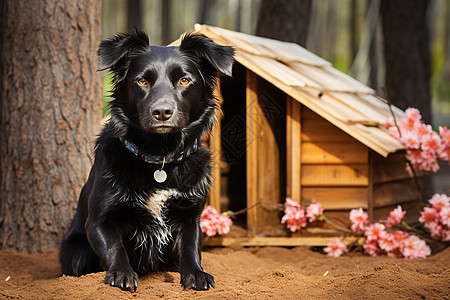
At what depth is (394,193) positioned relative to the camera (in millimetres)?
4562

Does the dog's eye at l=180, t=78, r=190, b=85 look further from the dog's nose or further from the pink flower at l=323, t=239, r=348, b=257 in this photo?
the pink flower at l=323, t=239, r=348, b=257

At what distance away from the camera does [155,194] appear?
2820mm

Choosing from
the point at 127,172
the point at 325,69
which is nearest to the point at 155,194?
the point at 127,172

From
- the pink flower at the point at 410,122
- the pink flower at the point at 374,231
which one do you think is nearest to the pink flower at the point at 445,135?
the pink flower at the point at 410,122

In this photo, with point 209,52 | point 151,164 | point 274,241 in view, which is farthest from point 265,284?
point 274,241

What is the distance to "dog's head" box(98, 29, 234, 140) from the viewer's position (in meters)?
2.72

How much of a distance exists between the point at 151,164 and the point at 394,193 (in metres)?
2.63

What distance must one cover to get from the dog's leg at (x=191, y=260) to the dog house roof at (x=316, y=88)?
1614mm

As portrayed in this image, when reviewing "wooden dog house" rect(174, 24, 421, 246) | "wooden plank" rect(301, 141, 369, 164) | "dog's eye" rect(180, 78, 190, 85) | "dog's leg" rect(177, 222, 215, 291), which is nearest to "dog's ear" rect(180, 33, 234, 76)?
"dog's eye" rect(180, 78, 190, 85)

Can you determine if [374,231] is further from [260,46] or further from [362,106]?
[260,46]

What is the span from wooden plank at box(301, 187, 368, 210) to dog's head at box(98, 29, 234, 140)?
158 centimetres

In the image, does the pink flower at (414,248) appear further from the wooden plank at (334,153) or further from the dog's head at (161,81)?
the dog's head at (161,81)

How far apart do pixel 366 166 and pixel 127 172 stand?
2267 mm

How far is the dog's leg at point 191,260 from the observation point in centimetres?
260
